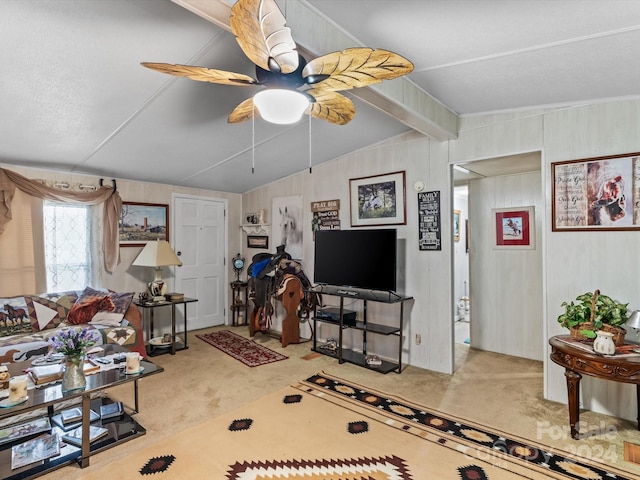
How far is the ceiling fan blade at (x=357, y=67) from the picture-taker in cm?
147

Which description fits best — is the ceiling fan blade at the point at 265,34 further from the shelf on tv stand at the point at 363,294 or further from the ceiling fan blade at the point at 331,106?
the shelf on tv stand at the point at 363,294

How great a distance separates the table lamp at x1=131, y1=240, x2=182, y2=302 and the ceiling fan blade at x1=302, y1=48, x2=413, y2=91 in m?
3.47

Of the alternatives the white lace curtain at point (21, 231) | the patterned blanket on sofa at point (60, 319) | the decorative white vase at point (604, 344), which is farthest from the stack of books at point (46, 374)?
the decorative white vase at point (604, 344)

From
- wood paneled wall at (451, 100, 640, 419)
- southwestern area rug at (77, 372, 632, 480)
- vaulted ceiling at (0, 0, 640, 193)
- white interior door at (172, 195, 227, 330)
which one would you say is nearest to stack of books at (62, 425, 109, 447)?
southwestern area rug at (77, 372, 632, 480)

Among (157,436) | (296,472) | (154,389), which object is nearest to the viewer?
(296,472)

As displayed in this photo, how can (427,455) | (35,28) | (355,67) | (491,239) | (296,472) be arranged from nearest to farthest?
(355,67) → (35,28) → (296,472) → (427,455) → (491,239)

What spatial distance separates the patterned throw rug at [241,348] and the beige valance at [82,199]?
1.60m

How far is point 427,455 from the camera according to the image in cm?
224

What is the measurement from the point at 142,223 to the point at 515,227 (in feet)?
15.8

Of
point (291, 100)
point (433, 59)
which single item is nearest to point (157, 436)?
point (291, 100)

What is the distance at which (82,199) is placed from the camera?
4168 millimetres

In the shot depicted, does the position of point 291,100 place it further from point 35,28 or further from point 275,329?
point 275,329

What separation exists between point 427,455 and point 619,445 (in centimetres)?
131

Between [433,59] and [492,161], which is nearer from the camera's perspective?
[433,59]
